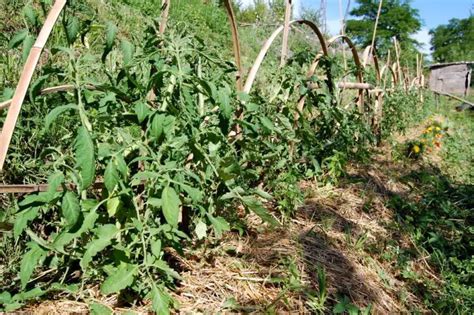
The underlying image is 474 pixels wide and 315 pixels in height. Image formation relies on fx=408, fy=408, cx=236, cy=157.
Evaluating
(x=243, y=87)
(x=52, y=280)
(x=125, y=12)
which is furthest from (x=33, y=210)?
(x=125, y=12)

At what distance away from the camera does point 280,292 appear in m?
1.63

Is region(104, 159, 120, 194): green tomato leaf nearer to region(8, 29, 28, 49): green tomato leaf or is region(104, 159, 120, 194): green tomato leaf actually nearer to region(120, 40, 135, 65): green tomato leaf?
region(120, 40, 135, 65): green tomato leaf

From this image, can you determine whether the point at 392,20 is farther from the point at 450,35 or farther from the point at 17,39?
the point at 17,39

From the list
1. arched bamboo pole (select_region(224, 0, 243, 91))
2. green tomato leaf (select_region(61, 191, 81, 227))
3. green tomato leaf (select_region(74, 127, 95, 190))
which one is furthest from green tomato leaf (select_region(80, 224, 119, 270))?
arched bamboo pole (select_region(224, 0, 243, 91))

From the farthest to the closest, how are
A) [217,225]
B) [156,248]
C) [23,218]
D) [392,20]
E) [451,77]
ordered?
[392,20] < [451,77] < [217,225] < [156,248] < [23,218]

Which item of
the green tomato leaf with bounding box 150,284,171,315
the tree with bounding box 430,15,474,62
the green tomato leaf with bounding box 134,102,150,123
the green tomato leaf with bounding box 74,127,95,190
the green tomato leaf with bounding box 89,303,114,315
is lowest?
the green tomato leaf with bounding box 89,303,114,315

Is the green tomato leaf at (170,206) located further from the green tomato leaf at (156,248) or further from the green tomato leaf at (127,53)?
the green tomato leaf at (127,53)

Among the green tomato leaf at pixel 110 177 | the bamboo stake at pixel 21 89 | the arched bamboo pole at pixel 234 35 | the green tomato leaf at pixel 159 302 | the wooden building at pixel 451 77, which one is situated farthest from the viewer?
the wooden building at pixel 451 77

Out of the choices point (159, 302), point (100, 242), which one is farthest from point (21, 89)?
point (159, 302)

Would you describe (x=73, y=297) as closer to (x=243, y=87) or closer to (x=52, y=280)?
(x=52, y=280)

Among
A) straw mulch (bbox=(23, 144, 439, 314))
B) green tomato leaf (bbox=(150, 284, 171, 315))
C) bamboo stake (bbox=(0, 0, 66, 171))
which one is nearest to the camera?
bamboo stake (bbox=(0, 0, 66, 171))

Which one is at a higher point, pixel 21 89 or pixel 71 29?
pixel 71 29

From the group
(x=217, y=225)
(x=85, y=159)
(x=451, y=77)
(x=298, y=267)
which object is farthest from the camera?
(x=451, y=77)

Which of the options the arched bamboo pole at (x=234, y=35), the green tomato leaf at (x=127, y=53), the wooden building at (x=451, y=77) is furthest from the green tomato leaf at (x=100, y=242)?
the wooden building at (x=451, y=77)
